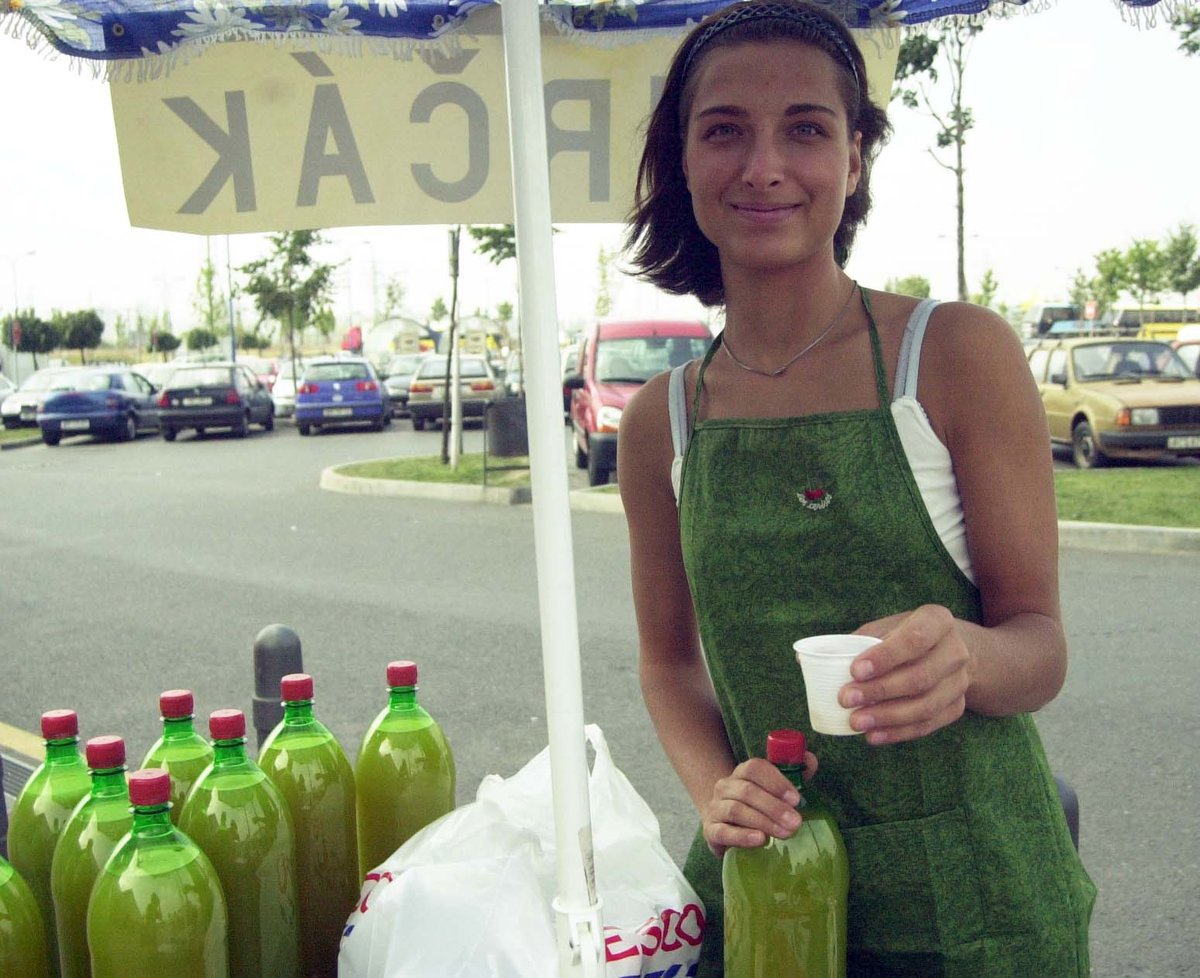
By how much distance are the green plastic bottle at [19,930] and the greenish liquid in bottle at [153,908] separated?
172mm

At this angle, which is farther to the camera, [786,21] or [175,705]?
[175,705]

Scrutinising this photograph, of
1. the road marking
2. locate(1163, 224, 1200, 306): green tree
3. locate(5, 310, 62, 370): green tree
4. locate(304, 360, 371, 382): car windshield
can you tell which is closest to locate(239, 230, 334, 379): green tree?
locate(304, 360, 371, 382): car windshield

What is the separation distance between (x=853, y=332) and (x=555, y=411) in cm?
47

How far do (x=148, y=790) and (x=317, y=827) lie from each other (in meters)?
0.42

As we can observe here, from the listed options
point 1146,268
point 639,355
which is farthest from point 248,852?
point 1146,268

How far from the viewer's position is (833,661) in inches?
48.9

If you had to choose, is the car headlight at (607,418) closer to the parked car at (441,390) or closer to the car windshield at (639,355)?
the car windshield at (639,355)

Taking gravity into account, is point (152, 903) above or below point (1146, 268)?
below

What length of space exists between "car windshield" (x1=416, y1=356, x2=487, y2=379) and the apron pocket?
23.5 meters

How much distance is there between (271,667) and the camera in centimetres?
294

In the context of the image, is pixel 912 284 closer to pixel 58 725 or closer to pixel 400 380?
pixel 400 380

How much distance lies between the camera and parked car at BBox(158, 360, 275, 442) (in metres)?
24.8

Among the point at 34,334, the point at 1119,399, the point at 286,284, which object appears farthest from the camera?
the point at 34,334

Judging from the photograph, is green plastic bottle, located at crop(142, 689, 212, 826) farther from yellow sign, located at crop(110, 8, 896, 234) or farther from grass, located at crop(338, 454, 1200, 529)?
grass, located at crop(338, 454, 1200, 529)
